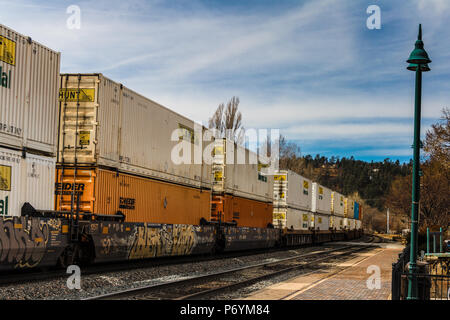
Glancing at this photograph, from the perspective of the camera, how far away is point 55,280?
12.7 m

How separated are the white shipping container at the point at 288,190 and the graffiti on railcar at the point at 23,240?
77.9 feet

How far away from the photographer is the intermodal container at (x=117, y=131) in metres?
15.6

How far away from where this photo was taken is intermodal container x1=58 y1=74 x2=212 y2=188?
15602 millimetres

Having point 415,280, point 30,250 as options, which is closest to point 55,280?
point 30,250

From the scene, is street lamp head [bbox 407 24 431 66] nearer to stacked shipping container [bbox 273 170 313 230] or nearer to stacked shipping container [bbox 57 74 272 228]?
stacked shipping container [bbox 57 74 272 228]

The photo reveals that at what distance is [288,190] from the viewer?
35.5m

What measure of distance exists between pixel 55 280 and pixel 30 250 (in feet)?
3.92

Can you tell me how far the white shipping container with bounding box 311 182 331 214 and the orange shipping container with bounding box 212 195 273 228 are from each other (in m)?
12.4

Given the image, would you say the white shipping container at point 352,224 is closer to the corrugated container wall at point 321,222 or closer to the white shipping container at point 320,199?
the white shipping container at point 320,199

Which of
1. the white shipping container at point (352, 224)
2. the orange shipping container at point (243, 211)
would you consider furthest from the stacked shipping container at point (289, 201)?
the white shipping container at point (352, 224)

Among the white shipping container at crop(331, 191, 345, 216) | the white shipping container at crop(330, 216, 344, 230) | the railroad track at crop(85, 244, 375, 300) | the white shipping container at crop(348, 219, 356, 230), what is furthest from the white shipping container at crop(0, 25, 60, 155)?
the white shipping container at crop(348, 219, 356, 230)

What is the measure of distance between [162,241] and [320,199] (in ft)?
98.9

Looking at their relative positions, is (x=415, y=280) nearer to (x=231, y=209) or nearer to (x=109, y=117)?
(x=109, y=117)

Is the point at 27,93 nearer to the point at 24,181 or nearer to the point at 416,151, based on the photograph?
the point at 24,181
